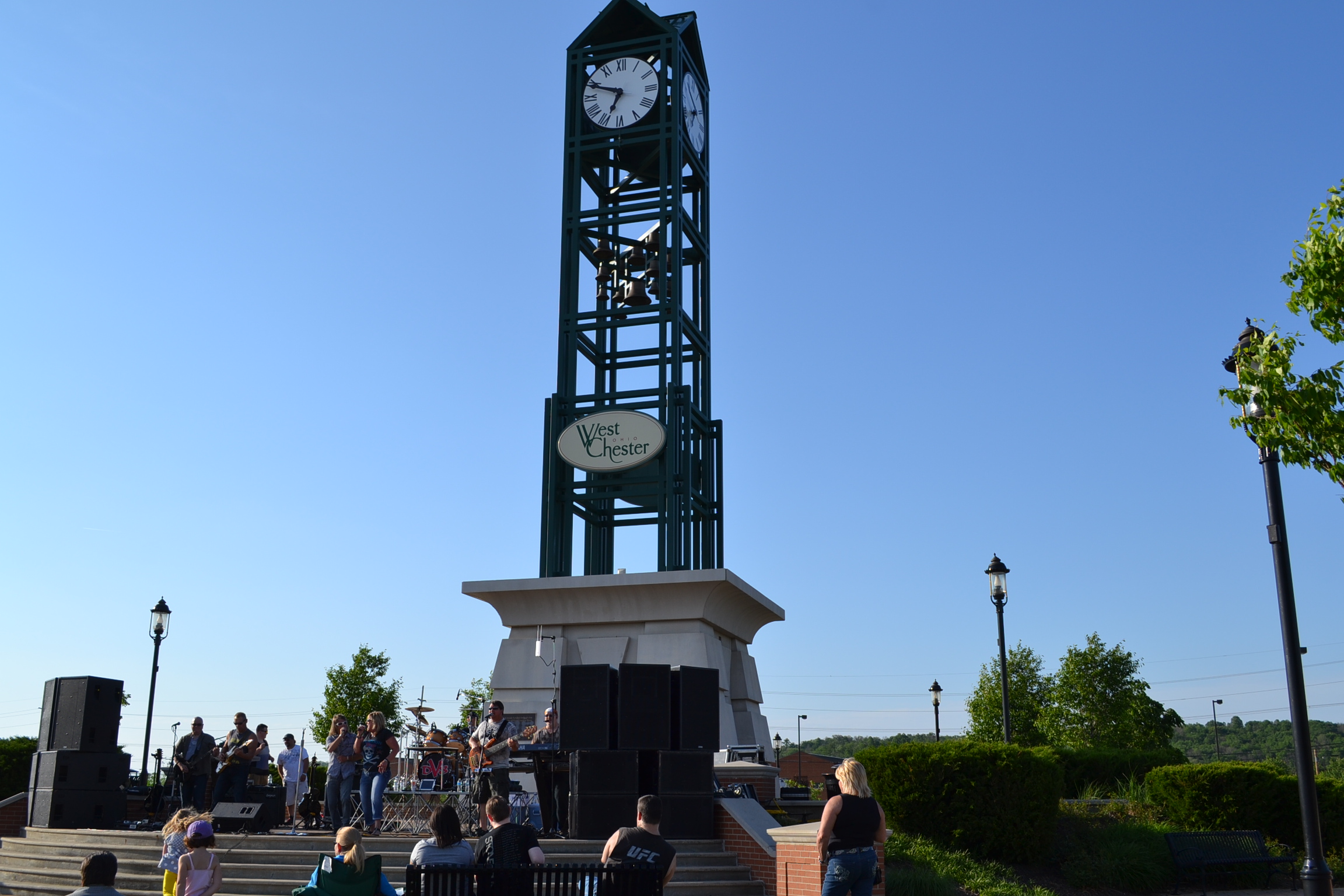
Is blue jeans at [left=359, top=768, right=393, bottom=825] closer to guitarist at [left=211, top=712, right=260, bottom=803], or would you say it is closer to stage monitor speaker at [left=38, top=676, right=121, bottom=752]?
guitarist at [left=211, top=712, right=260, bottom=803]

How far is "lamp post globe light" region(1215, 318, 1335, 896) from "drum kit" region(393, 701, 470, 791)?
9.97 meters

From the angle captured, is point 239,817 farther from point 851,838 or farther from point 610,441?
point 610,441

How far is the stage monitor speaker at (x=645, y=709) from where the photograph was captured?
14852mm

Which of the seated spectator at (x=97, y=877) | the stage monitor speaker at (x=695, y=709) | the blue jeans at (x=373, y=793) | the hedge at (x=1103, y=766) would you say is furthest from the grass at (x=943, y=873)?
the seated spectator at (x=97, y=877)

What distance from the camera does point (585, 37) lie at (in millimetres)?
29125

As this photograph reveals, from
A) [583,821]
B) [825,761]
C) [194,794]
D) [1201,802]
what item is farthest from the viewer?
[825,761]

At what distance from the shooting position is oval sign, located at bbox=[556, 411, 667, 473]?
24.7m

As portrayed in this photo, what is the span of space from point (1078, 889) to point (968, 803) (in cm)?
180

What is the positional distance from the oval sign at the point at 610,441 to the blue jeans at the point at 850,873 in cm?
1666

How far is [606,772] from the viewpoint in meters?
14.8

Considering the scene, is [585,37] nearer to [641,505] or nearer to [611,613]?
[641,505]

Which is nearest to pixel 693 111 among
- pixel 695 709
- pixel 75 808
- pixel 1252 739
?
pixel 695 709

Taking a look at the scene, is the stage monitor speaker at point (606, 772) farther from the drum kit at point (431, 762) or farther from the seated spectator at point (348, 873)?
the seated spectator at point (348, 873)

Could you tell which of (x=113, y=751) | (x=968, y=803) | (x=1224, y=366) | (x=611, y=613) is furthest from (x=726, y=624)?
(x=1224, y=366)
